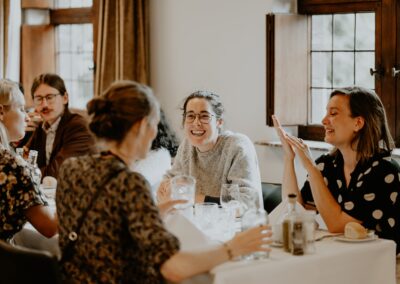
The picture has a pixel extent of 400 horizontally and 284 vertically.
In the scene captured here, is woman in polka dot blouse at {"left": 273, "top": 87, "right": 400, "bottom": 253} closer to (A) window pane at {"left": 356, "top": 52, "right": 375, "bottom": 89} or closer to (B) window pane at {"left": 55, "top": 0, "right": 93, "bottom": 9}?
(A) window pane at {"left": 356, "top": 52, "right": 375, "bottom": 89}

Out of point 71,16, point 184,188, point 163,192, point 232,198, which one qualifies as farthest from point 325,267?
point 71,16

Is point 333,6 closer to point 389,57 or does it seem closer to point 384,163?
point 389,57

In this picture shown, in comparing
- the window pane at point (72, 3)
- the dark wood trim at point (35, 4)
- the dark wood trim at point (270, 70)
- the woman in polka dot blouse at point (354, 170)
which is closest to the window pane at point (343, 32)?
the dark wood trim at point (270, 70)

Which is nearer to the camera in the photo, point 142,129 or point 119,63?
point 142,129

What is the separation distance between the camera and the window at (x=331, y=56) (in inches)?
193

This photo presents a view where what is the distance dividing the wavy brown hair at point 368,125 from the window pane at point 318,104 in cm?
198

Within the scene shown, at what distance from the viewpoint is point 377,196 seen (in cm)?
322

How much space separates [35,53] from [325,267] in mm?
5063

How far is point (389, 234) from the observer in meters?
3.17

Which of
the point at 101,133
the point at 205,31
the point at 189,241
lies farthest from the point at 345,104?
the point at 205,31

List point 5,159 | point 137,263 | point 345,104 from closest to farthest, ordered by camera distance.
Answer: point 137,263
point 5,159
point 345,104

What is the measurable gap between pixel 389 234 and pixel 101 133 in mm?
1252

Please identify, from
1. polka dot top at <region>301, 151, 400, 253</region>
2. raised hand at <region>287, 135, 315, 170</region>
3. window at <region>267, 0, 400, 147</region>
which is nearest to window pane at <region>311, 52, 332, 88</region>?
window at <region>267, 0, 400, 147</region>

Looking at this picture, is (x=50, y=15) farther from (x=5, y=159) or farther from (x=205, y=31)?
(x=5, y=159)
